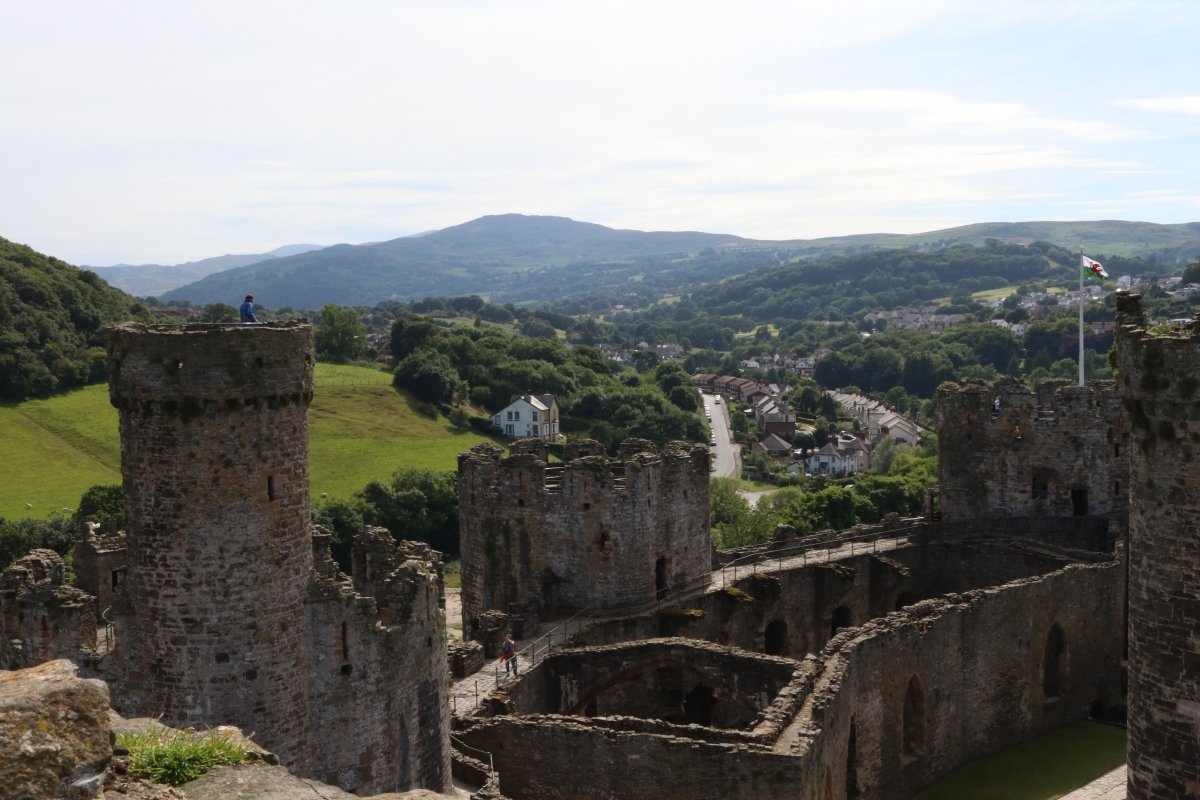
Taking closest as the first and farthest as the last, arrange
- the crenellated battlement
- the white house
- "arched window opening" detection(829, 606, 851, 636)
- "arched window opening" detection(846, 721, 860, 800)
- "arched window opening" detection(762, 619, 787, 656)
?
the crenellated battlement, "arched window opening" detection(846, 721, 860, 800), "arched window opening" detection(762, 619, 787, 656), "arched window opening" detection(829, 606, 851, 636), the white house

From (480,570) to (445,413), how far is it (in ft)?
254

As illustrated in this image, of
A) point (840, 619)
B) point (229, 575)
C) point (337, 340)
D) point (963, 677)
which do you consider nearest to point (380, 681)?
point (229, 575)

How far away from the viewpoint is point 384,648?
20.5m

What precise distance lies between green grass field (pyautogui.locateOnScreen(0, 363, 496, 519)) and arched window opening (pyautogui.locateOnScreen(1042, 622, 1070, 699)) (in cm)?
4637

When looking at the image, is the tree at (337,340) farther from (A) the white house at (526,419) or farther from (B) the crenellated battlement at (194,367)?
(B) the crenellated battlement at (194,367)

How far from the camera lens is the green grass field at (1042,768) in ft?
106

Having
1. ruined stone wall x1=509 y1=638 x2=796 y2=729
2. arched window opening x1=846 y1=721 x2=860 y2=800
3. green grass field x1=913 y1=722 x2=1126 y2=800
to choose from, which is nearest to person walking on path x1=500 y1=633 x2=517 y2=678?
ruined stone wall x1=509 y1=638 x2=796 y2=729

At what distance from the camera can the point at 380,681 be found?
67.3 feet

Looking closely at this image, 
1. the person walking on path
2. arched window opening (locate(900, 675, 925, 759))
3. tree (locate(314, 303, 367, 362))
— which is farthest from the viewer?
tree (locate(314, 303, 367, 362))

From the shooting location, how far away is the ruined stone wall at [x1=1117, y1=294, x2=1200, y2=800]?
18.1 m

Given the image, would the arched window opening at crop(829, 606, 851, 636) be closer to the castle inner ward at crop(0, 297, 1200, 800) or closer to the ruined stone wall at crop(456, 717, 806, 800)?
the castle inner ward at crop(0, 297, 1200, 800)

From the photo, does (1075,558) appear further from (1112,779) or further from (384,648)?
(384,648)

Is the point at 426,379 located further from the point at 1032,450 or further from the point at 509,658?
the point at 509,658

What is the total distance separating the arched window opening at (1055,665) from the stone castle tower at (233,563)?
23948 mm
